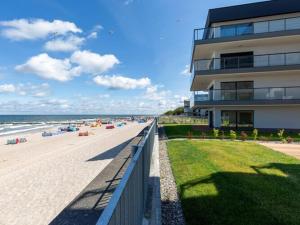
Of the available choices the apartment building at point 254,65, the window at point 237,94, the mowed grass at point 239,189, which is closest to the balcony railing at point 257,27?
the apartment building at point 254,65

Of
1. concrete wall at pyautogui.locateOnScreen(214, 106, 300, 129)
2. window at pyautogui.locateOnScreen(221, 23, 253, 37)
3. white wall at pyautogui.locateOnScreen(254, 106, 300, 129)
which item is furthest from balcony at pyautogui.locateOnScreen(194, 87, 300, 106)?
window at pyautogui.locateOnScreen(221, 23, 253, 37)

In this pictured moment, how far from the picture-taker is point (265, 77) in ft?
75.3

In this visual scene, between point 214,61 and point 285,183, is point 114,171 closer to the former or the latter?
point 285,183

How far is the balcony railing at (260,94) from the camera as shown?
69.4 ft

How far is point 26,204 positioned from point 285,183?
22.9 ft

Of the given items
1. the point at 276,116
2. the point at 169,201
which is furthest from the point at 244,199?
the point at 276,116

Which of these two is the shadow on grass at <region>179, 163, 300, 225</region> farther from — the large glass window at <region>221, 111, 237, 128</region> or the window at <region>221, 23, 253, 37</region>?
the window at <region>221, 23, 253, 37</region>

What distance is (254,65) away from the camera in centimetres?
2212

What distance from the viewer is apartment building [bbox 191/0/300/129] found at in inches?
841

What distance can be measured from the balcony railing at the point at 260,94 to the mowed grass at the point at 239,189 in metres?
11.5

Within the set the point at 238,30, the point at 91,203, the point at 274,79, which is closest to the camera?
the point at 91,203

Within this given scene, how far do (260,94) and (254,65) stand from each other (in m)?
2.74

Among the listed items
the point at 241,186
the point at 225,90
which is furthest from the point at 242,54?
the point at 241,186

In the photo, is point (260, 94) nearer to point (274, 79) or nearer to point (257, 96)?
point (257, 96)
